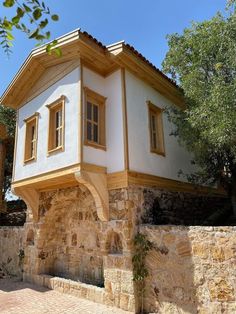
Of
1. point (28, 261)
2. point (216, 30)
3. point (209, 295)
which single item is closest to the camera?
point (209, 295)

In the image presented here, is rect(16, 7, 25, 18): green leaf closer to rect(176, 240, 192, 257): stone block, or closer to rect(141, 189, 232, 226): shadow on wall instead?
rect(176, 240, 192, 257): stone block

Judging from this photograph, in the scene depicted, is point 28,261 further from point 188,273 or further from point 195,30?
point 195,30

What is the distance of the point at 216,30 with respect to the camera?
22.6 ft

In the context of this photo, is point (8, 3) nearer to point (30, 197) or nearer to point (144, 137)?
point (144, 137)

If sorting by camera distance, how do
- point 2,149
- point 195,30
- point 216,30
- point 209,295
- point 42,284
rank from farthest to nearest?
point 2,149, point 42,284, point 195,30, point 216,30, point 209,295

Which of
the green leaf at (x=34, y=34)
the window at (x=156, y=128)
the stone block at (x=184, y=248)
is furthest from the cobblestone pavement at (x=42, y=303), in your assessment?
the green leaf at (x=34, y=34)

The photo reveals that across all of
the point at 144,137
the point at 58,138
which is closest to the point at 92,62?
the point at 58,138

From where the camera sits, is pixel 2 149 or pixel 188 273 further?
pixel 2 149

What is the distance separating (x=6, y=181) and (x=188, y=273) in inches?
569

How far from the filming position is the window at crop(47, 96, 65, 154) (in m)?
7.59

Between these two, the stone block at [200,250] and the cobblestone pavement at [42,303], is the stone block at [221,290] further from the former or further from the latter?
the cobblestone pavement at [42,303]

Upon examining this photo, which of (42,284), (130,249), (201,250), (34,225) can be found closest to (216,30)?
(201,250)

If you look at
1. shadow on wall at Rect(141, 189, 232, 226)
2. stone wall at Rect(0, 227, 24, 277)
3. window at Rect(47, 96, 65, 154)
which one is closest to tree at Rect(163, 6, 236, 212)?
shadow on wall at Rect(141, 189, 232, 226)

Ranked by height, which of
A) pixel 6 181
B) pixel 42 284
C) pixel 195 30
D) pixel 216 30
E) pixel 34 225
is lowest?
pixel 42 284
